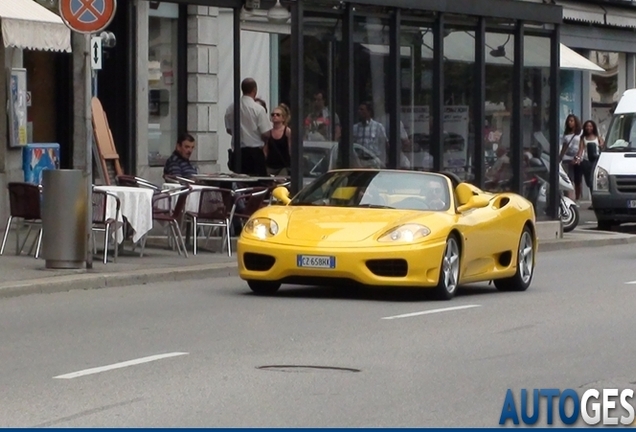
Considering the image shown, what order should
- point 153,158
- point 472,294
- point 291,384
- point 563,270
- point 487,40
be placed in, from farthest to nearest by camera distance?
point 153,158
point 487,40
point 563,270
point 472,294
point 291,384

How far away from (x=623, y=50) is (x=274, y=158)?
2023cm

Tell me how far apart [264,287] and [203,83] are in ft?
40.5

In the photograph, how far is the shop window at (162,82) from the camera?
2588 cm

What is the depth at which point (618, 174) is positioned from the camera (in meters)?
28.5

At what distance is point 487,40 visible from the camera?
80.3ft

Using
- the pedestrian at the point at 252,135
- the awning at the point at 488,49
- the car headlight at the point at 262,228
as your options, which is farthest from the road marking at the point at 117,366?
the pedestrian at the point at 252,135

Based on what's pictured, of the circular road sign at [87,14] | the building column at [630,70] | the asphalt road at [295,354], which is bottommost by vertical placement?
the asphalt road at [295,354]

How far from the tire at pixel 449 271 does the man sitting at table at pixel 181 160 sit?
691cm

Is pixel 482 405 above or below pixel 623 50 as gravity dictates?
below

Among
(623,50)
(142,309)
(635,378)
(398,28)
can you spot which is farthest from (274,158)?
(623,50)

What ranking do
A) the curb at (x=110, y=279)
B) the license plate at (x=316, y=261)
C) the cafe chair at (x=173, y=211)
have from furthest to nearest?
the cafe chair at (x=173, y=211) → the curb at (x=110, y=279) → the license plate at (x=316, y=261)

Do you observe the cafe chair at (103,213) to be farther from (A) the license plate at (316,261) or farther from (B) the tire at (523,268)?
(B) the tire at (523,268)

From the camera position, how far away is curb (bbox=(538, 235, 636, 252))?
24170 millimetres

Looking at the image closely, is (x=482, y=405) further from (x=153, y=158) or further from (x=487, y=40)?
(x=153, y=158)
